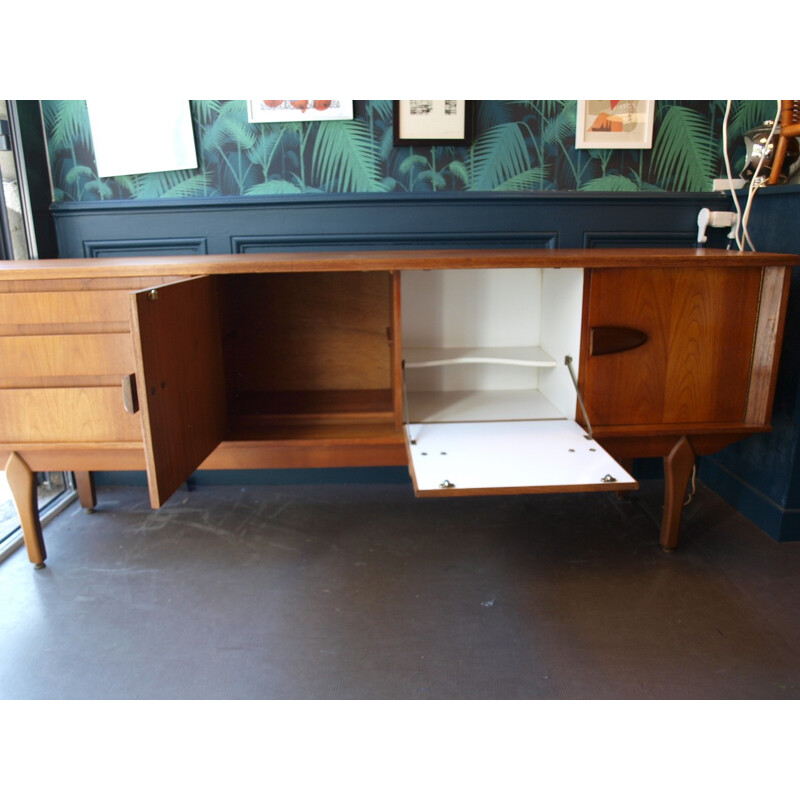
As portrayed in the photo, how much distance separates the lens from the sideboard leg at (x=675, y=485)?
1729 mm

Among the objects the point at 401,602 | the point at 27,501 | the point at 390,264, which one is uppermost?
the point at 390,264

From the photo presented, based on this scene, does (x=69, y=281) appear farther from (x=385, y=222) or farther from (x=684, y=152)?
(x=684, y=152)

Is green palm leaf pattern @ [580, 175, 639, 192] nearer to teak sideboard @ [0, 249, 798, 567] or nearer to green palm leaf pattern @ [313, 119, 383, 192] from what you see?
teak sideboard @ [0, 249, 798, 567]

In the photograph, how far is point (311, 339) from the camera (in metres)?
2.10

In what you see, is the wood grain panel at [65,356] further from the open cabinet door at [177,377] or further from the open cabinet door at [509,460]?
the open cabinet door at [509,460]

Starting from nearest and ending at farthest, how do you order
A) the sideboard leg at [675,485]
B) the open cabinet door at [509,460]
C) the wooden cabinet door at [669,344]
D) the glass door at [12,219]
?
the open cabinet door at [509,460], the wooden cabinet door at [669,344], the sideboard leg at [675,485], the glass door at [12,219]

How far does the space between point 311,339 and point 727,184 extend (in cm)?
151

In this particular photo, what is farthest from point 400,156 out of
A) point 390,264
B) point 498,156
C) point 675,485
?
point 675,485

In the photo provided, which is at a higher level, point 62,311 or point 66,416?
point 62,311

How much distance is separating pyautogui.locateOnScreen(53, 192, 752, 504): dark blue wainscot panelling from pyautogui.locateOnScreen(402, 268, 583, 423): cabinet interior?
17 cm

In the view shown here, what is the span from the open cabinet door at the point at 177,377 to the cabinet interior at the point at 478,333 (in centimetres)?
64

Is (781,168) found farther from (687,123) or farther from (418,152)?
(418,152)

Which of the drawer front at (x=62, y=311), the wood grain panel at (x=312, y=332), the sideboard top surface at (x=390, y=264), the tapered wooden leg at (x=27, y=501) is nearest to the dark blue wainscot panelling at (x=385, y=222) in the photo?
the wood grain panel at (x=312, y=332)

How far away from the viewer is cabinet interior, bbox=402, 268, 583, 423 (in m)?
2.04
